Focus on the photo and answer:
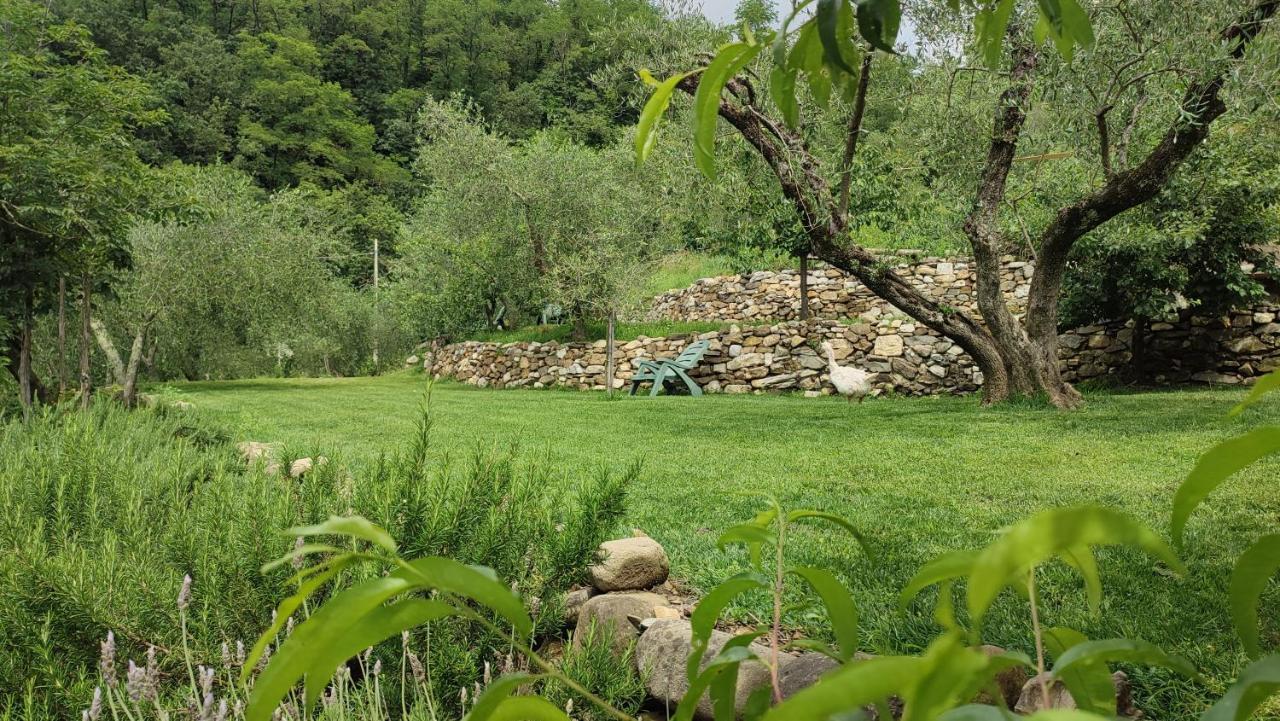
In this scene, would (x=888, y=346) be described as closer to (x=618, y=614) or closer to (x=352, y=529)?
(x=618, y=614)

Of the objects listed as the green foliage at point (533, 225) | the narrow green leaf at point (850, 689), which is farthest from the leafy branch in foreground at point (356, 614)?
the green foliage at point (533, 225)

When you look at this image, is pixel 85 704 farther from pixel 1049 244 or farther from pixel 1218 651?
pixel 1049 244

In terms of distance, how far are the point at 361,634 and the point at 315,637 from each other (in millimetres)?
21

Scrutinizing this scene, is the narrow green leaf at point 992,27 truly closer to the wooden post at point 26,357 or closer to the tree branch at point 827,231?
the tree branch at point 827,231

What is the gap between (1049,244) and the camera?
8094 millimetres

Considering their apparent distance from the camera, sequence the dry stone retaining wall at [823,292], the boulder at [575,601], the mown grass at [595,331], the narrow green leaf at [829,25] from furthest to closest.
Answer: the mown grass at [595,331] < the dry stone retaining wall at [823,292] < the boulder at [575,601] < the narrow green leaf at [829,25]

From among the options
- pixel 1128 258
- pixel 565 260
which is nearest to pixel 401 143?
pixel 565 260

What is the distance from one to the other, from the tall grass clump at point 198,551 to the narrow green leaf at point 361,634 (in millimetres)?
1411

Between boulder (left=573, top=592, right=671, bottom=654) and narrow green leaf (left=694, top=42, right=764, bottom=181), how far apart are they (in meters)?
2.03

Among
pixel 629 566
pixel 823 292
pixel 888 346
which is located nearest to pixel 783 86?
pixel 629 566

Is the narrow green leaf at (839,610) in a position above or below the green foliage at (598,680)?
above

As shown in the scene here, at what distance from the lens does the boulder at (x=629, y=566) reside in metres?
2.83

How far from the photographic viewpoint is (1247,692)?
264mm

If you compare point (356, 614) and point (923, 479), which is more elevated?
point (356, 614)
